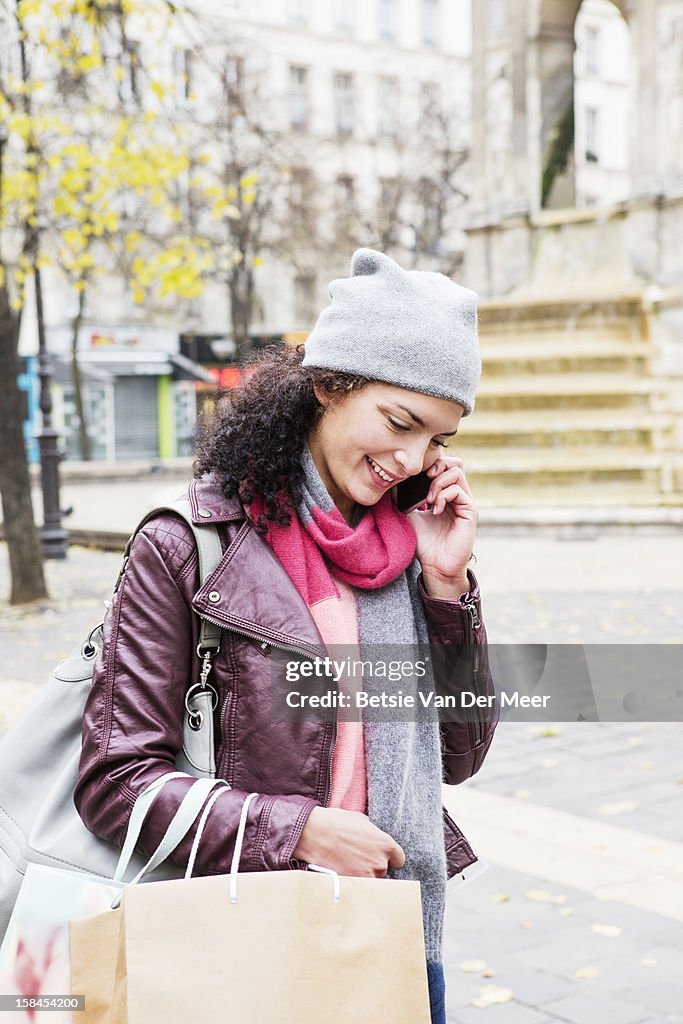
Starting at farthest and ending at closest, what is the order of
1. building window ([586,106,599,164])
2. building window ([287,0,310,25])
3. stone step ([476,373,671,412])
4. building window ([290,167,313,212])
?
building window ([586,106,599,164]) → building window ([287,0,310,25]) → building window ([290,167,313,212]) → stone step ([476,373,671,412])

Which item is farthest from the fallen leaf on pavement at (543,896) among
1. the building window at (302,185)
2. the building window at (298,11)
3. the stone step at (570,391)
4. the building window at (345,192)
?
the building window at (298,11)

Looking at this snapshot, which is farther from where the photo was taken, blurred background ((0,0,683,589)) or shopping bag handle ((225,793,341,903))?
blurred background ((0,0,683,589))

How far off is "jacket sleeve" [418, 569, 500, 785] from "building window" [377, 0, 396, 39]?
56466mm

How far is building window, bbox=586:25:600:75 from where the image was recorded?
5984 cm

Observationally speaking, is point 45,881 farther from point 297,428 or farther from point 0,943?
point 297,428

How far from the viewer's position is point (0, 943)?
6.95 feet

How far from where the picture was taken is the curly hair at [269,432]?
2258 mm

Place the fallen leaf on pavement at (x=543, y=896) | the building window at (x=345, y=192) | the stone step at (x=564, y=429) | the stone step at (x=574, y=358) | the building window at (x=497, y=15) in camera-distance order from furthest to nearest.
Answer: the building window at (x=345, y=192) → the building window at (x=497, y=15) → the stone step at (x=574, y=358) → the stone step at (x=564, y=429) → the fallen leaf on pavement at (x=543, y=896)

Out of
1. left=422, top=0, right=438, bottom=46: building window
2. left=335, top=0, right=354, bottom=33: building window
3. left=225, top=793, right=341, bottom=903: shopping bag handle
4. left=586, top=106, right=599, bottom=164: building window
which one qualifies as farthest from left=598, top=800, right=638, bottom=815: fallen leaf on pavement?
left=586, top=106, right=599, bottom=164: building window

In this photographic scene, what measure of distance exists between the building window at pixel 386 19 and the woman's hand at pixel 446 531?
56.4 m

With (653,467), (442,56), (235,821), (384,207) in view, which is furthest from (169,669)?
(442,56)

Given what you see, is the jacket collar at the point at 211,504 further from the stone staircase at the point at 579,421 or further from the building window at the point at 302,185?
the building window at the point at 302,185

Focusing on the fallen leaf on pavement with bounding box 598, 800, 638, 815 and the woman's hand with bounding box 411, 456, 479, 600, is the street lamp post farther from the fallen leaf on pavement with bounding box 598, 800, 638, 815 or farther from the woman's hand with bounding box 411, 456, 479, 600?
the woman's hand with bounding box 411, 456, 479, 600

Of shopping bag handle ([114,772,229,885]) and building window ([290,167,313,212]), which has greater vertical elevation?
building window ([290,167,313,212])
